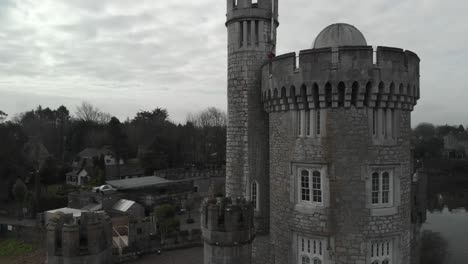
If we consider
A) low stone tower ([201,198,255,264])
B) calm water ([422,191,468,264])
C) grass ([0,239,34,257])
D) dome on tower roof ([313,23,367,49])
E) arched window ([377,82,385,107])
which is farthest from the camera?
calm water ([422,191,468,264])

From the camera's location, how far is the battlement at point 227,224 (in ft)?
29.9

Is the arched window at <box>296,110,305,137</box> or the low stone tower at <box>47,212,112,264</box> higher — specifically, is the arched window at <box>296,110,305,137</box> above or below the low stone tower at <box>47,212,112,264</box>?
above

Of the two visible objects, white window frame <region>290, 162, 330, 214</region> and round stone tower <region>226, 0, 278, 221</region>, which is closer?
white window frame <region>290, 162, 330, 214</region>

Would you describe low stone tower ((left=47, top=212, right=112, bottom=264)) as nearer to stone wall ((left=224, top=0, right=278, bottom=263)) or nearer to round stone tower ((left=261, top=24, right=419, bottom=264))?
round stone tower ((left=261, top=24, right=419, bottom=264))

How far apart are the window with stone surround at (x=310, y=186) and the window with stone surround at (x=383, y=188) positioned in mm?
1367

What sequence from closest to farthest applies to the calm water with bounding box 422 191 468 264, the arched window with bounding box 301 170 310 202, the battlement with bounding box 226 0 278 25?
1. the arched window with bounding box 301 170 310 202
2. the battlement with bounding box 226 0 278 25
3. the calm water with bounding box 422 191 468 264

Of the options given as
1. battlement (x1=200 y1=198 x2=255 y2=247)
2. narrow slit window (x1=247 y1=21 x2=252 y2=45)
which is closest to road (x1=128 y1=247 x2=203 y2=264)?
battlement (x1=200 y1=198 x2=255 y2=247)

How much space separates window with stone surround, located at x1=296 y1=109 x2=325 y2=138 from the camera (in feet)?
35.2

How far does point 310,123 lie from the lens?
11.0 meters

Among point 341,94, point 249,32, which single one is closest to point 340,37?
point 341,94

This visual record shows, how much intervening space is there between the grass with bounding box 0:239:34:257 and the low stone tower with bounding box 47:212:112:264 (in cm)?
2016

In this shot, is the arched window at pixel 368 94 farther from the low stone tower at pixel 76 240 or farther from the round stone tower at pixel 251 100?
the low stone tower at pixel 76 240

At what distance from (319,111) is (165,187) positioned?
29.5 metres

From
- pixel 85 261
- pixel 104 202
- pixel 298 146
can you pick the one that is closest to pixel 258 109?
pixel 298 146
